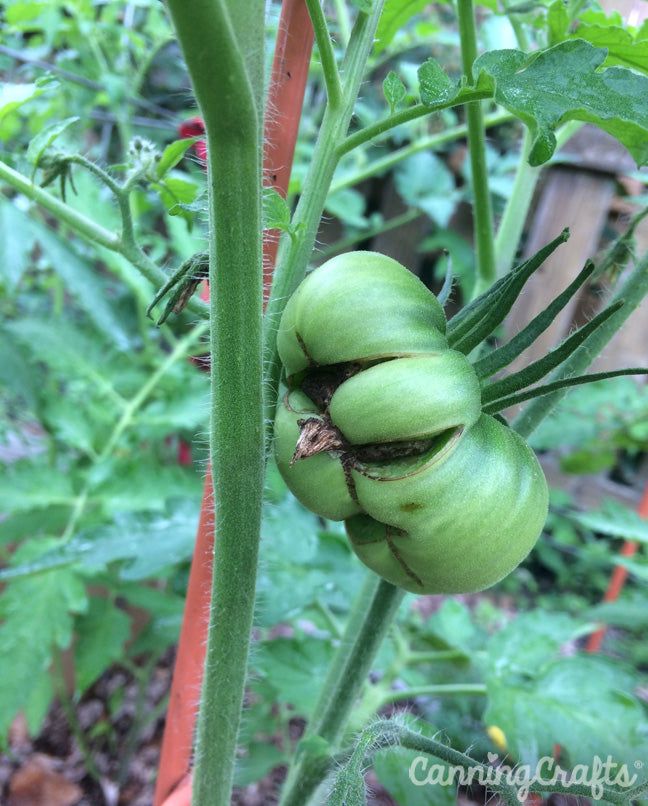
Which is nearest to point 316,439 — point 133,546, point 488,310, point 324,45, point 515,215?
point 488,310

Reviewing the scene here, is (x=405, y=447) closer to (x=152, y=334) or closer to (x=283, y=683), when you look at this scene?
(x=283, y=683)

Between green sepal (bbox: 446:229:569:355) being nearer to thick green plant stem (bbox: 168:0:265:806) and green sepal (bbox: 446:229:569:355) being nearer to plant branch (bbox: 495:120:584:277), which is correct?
thick green plant stem (bbox: 168:0:265:806)

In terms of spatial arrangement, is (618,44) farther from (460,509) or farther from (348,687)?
(348,687)

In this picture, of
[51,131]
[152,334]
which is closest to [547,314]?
[51,131]

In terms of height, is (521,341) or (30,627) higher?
(521,341)

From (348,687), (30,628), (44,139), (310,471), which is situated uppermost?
(44,139)

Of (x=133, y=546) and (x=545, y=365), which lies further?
(x=133, y=546)
